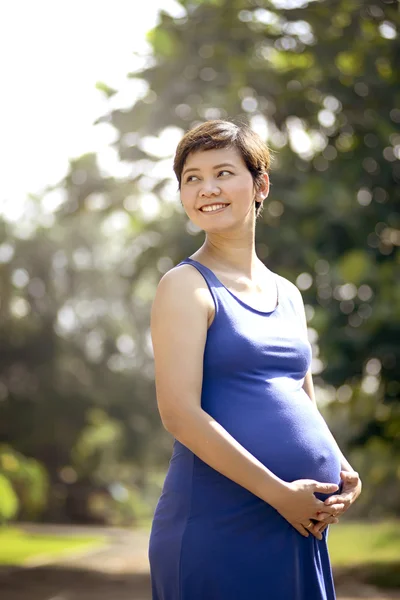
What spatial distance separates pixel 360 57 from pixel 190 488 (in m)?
8.35

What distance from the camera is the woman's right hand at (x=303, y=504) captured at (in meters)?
2.20

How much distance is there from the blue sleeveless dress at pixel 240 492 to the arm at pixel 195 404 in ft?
0.19

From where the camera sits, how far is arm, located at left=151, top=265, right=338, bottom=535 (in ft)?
7.04

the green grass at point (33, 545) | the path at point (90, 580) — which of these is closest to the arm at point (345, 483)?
the path at point (90, 580)

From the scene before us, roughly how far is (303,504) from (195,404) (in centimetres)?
37

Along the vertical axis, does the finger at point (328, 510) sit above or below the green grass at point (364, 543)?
above

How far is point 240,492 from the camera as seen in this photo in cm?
224

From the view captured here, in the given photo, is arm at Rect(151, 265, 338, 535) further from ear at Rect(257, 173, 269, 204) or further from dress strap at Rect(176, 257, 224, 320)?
ear at Rect(257, 173, 269, 204)

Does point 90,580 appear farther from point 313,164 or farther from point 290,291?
point 290,291

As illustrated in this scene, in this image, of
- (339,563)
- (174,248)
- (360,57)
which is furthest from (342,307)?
(339,563)

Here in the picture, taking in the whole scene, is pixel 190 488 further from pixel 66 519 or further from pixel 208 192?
pixel 66 519

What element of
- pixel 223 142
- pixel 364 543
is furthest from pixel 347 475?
pixel 364 543

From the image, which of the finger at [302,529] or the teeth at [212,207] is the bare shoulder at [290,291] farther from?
the finger at [302,529]

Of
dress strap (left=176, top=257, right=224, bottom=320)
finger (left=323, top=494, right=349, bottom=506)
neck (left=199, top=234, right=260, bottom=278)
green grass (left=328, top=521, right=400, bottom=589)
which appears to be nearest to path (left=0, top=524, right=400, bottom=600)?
green grass (left=328, top=521, right=400, bottom=589)
